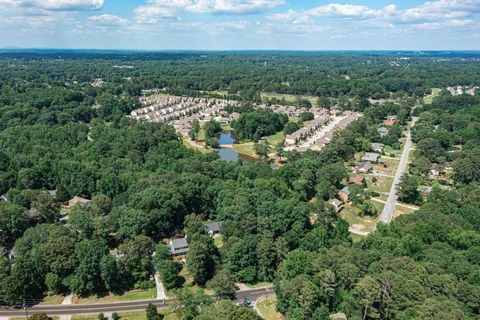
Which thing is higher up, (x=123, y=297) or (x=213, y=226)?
(x=213, y=226)

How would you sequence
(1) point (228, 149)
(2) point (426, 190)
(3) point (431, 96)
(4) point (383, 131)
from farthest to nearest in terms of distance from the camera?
(3) point (431, 96) → (4) point (383, 131) → (1) point (228, 149) → (2) point (426, 190)

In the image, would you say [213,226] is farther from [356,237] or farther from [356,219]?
[356,219]

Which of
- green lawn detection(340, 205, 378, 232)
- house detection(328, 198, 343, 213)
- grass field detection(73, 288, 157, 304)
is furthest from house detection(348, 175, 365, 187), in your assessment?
grass field detection(73, 288, 157, 304)

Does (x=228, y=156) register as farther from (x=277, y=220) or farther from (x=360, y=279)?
(x=360, y=279)

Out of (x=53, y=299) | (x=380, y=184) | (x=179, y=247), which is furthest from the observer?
(x=380, y=184)

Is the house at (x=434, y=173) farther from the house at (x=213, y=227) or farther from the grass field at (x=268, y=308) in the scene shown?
the grass field at (x=268, y=308)

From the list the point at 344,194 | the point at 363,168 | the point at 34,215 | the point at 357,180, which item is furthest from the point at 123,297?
the point at 363,168
